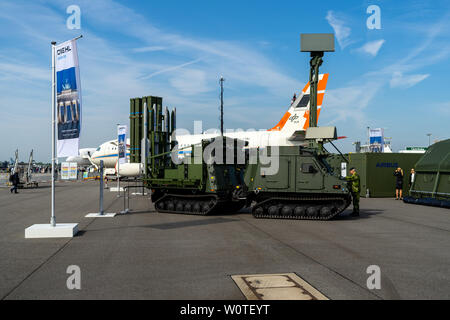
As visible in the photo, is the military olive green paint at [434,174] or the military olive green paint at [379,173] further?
the military olive green paint at [379,173]

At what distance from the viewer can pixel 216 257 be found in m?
7.42

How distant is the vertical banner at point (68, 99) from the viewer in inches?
387

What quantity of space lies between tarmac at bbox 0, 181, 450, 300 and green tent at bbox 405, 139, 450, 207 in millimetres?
6646

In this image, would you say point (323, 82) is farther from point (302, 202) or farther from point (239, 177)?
point (302, 202)

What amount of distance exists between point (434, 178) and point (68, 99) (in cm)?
1704

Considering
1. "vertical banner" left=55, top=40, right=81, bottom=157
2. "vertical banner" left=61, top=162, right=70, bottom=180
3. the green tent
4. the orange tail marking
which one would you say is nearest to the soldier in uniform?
the green tent

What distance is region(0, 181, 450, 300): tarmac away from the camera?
5402 millimetres

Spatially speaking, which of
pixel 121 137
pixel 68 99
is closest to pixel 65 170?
pixel 121 137

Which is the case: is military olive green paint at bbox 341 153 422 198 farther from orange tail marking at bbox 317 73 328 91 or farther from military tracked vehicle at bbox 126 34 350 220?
orange tail marking at bbox 317 73 328 91

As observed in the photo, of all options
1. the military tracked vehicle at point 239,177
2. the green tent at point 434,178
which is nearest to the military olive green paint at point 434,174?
the green tent at point 434,178

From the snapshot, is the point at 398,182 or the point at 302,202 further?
the point at 398,182

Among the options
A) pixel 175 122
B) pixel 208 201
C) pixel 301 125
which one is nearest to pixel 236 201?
pixel 208 201

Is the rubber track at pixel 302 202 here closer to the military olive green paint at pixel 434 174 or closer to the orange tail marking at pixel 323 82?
the military olive green paint at pixel 434 174

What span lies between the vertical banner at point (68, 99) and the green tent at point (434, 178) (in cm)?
1565
